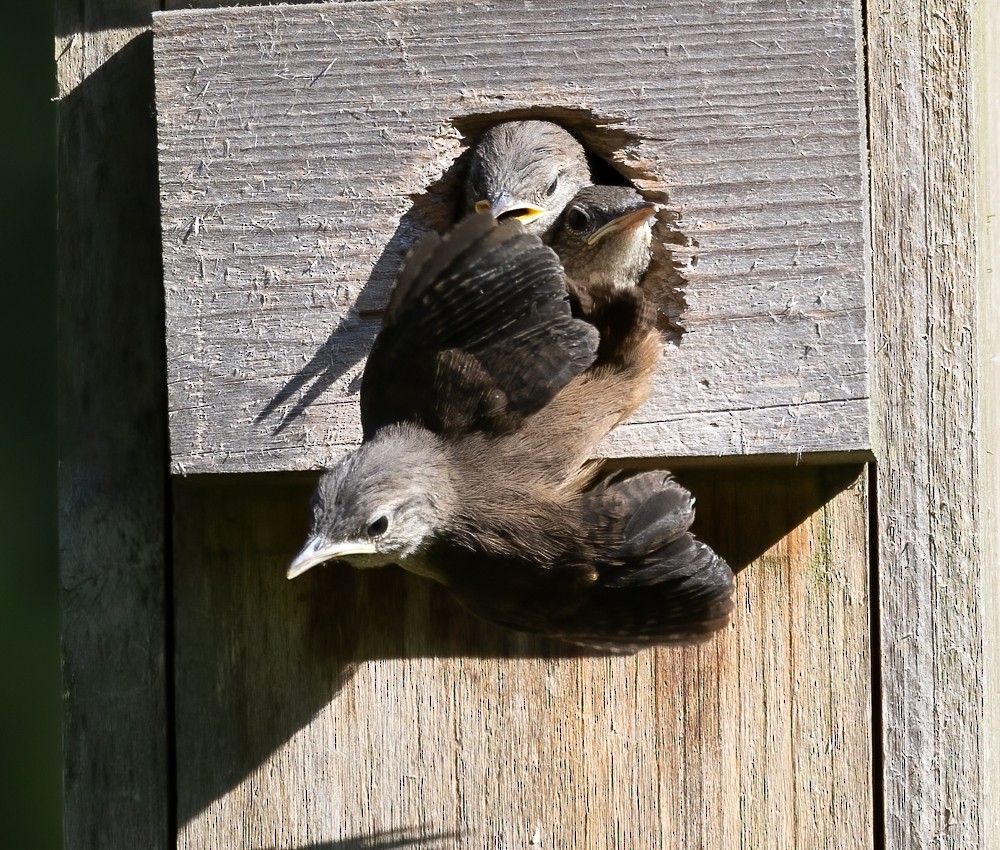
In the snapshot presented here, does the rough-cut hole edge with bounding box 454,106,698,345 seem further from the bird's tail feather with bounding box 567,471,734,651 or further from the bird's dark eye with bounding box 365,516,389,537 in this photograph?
the bird's dark eye with bounding box 365,516,389,537

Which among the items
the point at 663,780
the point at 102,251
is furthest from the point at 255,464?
the point at 663,780

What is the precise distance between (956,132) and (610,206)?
1.93ft

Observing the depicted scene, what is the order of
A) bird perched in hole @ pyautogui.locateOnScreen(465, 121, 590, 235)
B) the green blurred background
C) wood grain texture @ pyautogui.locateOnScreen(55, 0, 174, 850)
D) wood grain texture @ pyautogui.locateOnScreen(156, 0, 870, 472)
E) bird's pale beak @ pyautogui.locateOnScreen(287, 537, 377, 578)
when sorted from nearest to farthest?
bird's pale beak @ pyautogui.locateOnScreen(287, 537, 377, 578)
wood grain texture @ pyautogui.locateOnScreen(156, 0, 870, 472)
bird perched in hole @ pyautogui.locateOnScreen(465, 121, 590, 235)
wood grain texture @ pyautogui.locateOnScreen(55, 0, 174, 850)
the green blurred background

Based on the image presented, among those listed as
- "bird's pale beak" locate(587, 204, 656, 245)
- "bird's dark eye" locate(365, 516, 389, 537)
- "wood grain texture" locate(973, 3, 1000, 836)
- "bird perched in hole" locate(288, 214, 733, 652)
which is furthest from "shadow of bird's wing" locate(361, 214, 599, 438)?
"wood grain texture" locate(973, 3, 1000, 836)

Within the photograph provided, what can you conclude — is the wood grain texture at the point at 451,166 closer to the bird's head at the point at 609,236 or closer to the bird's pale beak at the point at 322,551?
the bird's head at the point at 609,236

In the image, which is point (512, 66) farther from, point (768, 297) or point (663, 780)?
point (663, 780)

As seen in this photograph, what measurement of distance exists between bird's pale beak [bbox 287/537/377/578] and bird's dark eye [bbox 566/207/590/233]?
76 cm

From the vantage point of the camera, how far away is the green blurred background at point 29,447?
4137mm

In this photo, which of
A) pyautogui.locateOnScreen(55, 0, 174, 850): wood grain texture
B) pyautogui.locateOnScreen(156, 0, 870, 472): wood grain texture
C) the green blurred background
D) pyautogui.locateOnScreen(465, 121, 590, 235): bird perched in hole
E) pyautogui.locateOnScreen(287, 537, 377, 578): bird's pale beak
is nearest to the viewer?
pyautogui.locateOnScreen(287, 537, 377, 578): bird's pale beak

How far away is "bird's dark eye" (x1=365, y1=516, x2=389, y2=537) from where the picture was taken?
6.63 ft

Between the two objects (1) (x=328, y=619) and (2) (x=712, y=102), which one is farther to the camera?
(1) (x=328, y=619)

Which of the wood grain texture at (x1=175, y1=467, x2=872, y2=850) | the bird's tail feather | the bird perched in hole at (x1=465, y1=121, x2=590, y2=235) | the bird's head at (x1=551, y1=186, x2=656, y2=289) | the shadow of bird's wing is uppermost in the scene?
the bird perched in hole at (x1=465, y1=121, x2=590, y2=235)

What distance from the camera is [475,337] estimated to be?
2047 millimetres

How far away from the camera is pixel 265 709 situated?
2498mm
